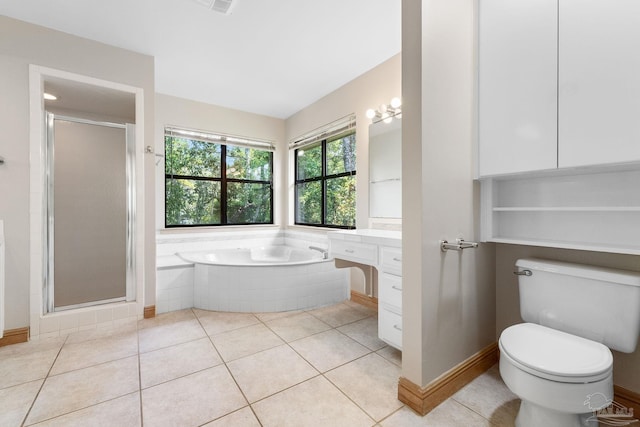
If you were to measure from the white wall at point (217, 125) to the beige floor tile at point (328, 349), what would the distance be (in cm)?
243

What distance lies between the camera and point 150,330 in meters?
2.35

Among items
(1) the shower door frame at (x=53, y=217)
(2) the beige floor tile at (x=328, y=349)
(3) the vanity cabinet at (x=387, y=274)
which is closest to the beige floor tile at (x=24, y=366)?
(1) the shower door frame at (x=53, y=217)

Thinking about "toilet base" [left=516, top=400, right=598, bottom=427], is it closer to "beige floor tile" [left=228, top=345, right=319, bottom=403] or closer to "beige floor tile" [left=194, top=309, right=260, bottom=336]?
"beige floor tile" [left=228, top=345, right=319, bottom=403]

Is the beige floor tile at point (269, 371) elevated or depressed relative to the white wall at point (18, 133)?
depressed

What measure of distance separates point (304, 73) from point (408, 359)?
2780mm

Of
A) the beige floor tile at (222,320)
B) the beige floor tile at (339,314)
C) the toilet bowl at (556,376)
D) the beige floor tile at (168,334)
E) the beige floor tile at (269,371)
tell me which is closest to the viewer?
the toilet bowl at (556,376)

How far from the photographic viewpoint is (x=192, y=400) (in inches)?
58.3

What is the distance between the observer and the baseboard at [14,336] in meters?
2.06

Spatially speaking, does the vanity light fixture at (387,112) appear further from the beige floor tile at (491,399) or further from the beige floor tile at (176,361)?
the beige floor tile at (176,361)

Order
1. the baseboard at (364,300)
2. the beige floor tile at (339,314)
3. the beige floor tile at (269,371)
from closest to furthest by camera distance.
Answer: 1. the beige floor tile at (269,371)
2. the beige floor tile at (339,314)
3. the baseboard at (364,300)

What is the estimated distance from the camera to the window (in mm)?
3648

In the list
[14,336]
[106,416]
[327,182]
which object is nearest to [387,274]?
[106,416]

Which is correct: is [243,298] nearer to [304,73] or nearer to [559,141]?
[304,73]

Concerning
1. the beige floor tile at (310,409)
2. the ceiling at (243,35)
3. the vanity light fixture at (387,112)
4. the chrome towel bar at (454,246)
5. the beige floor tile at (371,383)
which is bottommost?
the beige floor tile at (371,383)
